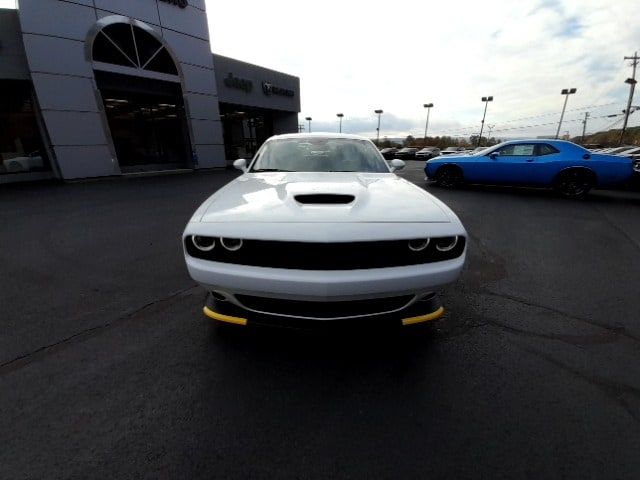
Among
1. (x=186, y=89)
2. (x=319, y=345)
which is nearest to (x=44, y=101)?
(x=186, y=89)

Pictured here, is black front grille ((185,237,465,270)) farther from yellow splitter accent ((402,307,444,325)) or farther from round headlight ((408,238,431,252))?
yellow splitter accent ((402,307,444,325))

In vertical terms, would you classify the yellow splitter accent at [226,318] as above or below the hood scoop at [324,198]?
below

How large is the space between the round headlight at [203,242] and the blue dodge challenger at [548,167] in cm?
903

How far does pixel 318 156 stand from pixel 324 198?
4.60 ft

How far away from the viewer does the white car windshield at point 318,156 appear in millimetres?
3195

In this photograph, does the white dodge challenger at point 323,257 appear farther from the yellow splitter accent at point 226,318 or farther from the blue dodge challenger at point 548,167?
the blue dodge challenger at point 548,167

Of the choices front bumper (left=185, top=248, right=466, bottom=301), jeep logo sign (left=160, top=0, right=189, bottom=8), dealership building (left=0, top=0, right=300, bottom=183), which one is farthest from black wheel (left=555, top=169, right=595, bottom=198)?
jeep logo sign (left=160, top=0, right=189, bottom=8)

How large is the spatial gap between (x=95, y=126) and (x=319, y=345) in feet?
45.1

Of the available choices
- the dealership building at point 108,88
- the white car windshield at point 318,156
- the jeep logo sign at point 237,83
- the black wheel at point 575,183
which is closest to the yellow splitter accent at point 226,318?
the white car windshield at point 318,156

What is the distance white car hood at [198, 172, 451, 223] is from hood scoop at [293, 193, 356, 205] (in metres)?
0.04

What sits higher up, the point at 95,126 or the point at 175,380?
the point at 95,126

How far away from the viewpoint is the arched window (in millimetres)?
11453

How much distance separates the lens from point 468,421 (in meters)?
1.62

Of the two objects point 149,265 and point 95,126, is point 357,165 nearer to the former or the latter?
point 149,265
